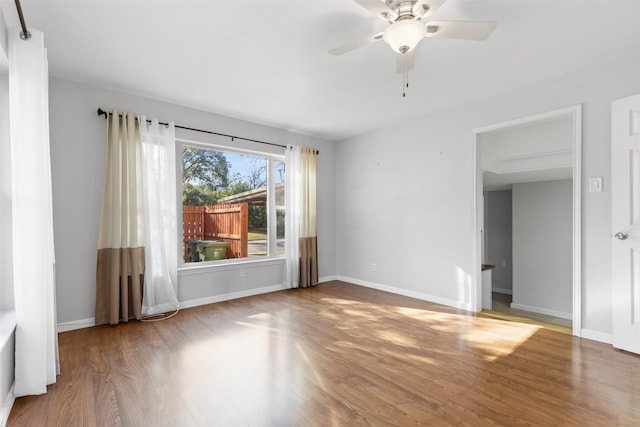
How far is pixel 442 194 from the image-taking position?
13.7ft

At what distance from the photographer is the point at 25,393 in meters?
2.01

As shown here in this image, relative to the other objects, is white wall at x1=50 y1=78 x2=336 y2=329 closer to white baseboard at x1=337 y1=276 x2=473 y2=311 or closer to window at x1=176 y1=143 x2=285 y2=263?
window at x1=176 y1=143 x2=285 y2=263

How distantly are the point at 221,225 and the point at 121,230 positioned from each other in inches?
52.2

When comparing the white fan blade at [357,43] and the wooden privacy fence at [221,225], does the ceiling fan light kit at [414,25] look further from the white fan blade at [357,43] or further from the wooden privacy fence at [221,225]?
the wooden privacy fence at [221,225]

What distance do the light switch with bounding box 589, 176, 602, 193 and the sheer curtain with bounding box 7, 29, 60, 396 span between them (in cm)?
463

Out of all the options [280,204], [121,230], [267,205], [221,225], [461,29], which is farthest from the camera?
[280,204]

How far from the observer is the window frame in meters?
3.99

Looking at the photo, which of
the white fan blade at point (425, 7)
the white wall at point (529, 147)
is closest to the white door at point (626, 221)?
the white wall at point (529, 147)

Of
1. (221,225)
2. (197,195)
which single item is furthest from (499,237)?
(197,195)

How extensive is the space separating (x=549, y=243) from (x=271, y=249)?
4.77 meters

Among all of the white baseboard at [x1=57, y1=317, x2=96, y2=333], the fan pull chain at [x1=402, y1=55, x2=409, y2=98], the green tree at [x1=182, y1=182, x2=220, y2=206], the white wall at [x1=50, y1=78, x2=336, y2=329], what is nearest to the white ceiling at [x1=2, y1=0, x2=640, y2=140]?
the fan pull chain at [x1=402, y1=55, x2=409, y2=98]

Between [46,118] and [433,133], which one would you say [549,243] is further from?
[46,118]

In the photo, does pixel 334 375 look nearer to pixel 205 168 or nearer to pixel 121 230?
pixel 121 230

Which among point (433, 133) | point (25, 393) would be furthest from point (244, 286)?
point (433, 133)
